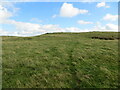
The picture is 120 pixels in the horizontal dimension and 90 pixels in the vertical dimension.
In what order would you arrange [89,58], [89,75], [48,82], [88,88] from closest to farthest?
[88,88]
[48,82]
[89,75]
[89,58]

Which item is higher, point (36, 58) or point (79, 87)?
point (36, 58)

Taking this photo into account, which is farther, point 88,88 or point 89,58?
point 89,58

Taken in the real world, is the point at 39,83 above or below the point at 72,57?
below

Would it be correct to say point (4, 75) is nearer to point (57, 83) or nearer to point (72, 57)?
point (57, 83)

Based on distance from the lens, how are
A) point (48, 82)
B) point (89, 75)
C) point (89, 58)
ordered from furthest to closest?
point (89, 58) → point (89, 75) → point (48, 82)

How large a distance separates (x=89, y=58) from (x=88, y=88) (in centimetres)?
690

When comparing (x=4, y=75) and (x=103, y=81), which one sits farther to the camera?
(x=4, y=75)

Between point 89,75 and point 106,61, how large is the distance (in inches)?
185

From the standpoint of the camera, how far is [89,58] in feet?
57.5

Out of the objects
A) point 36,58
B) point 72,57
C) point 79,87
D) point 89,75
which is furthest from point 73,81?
point 36,58

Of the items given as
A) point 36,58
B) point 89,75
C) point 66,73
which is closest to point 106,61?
point 89,75

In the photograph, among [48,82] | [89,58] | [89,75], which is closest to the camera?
[48,82]

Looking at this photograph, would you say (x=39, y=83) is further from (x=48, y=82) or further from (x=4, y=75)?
Answer: (x=4, y=75)

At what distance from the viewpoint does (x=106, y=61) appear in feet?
53.7
